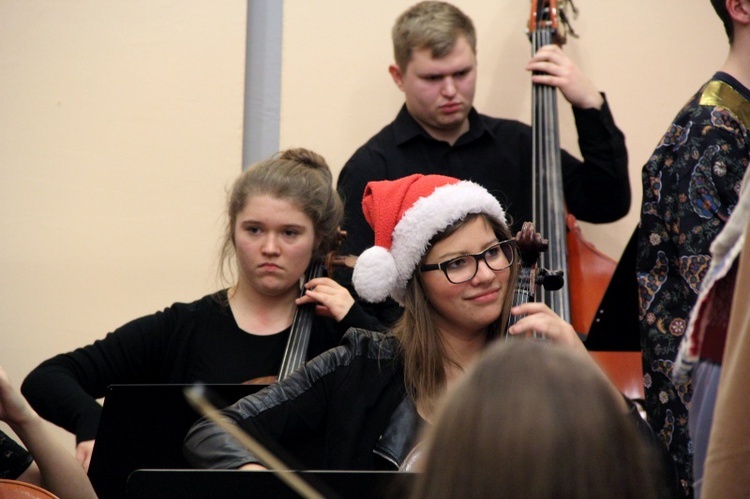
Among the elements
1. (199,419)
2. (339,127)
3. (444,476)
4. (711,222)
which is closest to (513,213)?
(339,127)

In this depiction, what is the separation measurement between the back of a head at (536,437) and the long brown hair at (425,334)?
110cm

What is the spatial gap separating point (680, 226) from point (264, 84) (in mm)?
1573

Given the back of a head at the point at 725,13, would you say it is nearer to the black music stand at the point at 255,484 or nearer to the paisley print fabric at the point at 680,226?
the paisley print fabric at the point at 680,226

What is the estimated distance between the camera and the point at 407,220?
193cm

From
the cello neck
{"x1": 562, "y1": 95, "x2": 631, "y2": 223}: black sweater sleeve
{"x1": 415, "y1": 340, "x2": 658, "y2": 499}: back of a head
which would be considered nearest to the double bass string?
{"x1": 562, "y1": 95, "x2": 631, "y2": 223}: black sweater sleeve

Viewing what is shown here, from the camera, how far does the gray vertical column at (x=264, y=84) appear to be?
308 centimetres

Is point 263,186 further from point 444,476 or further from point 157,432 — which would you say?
point 444,476

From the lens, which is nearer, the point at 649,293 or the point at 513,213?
the point at 649,293

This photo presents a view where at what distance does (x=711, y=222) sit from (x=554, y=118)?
80cm

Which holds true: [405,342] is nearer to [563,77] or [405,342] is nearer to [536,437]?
[563,77]

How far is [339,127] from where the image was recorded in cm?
309

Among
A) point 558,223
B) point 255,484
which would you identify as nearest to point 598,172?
point 558,223

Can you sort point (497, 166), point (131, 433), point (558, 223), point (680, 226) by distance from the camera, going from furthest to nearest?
point (497, 166) → point (558, 223) → point (680, 226) → point (131, 433)

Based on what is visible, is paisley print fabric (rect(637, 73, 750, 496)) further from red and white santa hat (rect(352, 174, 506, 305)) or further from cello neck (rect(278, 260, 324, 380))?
cello neck (rect(278, 260, 324, 380))
